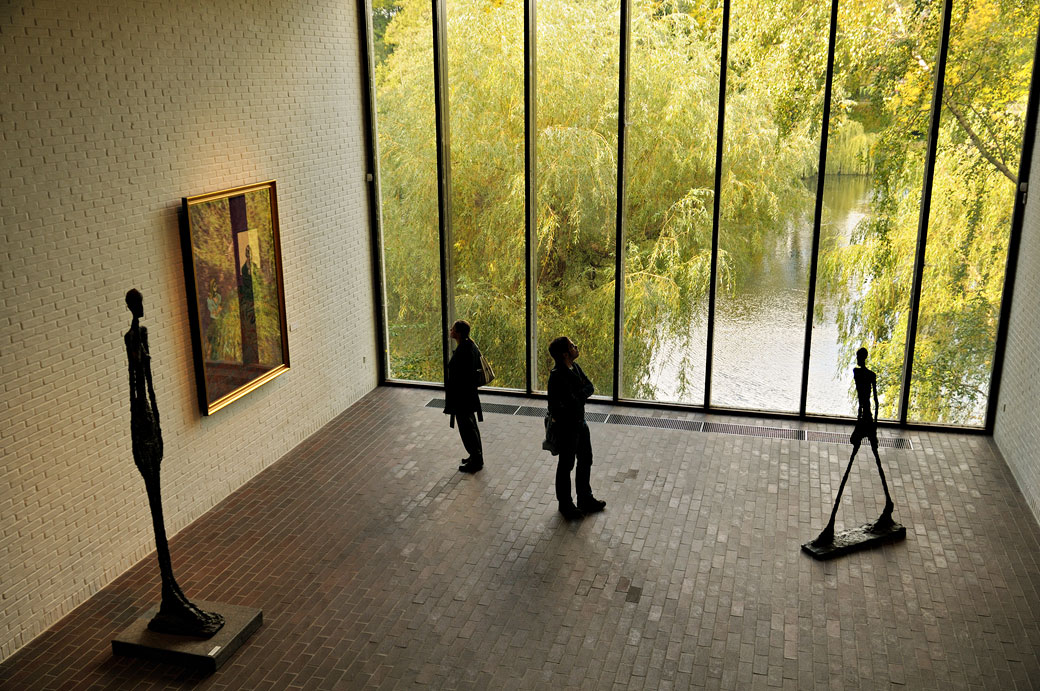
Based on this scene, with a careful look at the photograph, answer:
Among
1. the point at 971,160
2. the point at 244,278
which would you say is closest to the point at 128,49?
the point at 244,278

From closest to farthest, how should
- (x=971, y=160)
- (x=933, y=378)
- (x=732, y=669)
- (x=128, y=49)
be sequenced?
(x=732, y=669), (x=128, y=49), (x=971, y=160), (x=933, y=378)

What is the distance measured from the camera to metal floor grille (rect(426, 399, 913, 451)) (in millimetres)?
8625

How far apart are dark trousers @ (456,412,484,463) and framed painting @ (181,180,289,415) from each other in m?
1.76

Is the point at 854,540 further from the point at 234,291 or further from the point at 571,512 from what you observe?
the point at 234,291

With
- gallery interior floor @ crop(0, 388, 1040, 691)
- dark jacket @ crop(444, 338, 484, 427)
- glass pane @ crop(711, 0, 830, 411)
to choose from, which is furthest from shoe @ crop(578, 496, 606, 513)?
glass pane @ crop(711, 0, 830, 411)

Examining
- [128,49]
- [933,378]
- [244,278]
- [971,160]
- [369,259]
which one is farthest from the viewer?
[369,259]

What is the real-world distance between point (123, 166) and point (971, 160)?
7.28 m

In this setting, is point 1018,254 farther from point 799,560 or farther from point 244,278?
point 244,278

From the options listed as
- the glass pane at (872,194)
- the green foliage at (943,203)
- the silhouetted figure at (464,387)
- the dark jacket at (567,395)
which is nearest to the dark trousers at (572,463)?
the dark jacket at (567,395)

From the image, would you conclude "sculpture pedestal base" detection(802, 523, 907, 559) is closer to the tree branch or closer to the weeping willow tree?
the weeping willow tree

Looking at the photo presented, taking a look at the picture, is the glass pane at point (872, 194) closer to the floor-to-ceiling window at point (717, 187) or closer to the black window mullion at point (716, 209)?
the floor-to-ceiling window at point (717, 187)

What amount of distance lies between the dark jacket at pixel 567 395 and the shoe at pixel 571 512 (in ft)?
2.32

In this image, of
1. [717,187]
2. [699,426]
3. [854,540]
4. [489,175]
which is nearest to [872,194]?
[717,187]

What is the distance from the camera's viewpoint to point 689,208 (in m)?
8.97
